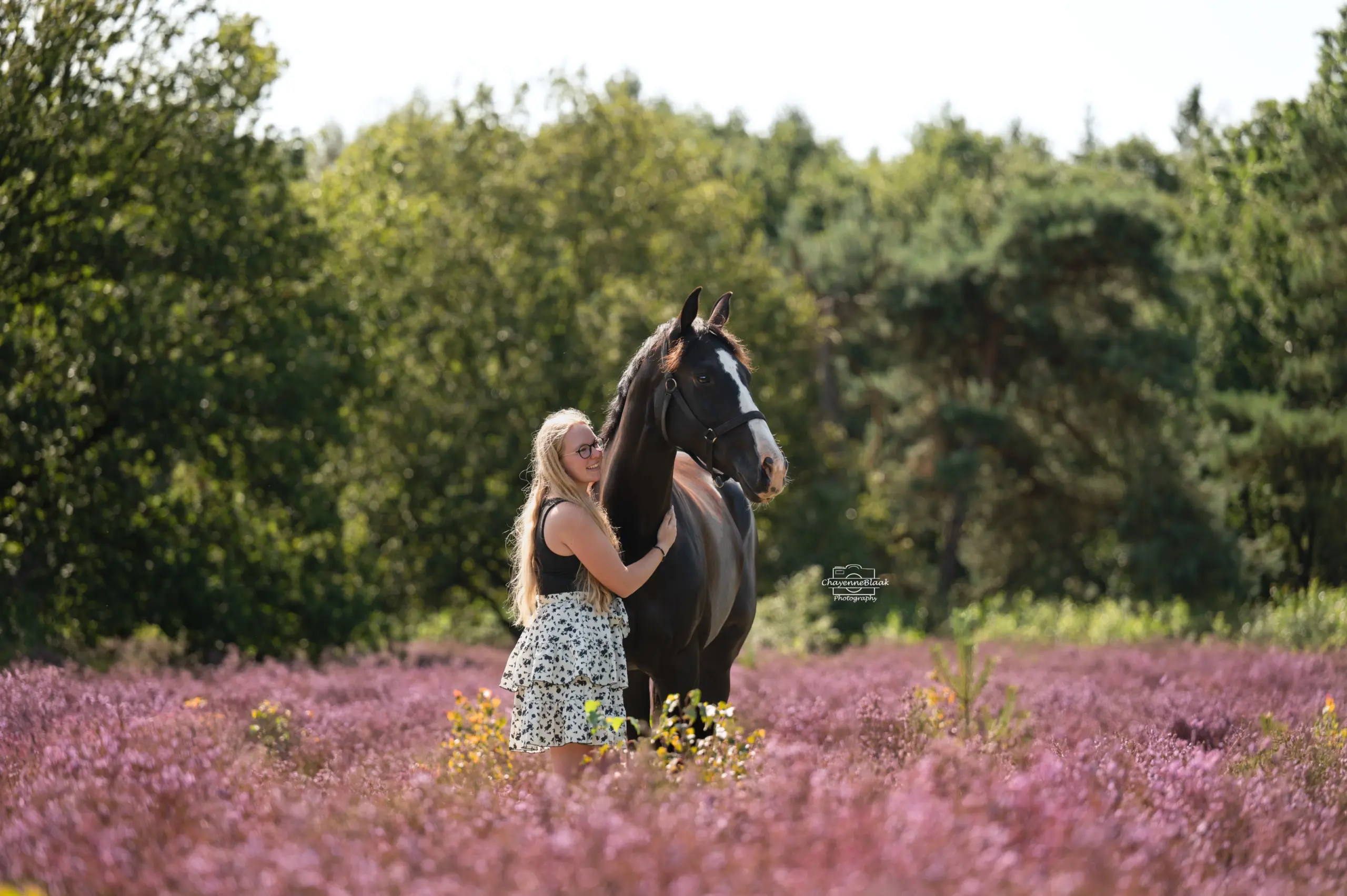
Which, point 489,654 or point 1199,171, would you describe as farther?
point 1199,171

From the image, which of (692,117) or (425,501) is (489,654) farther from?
(692,117)

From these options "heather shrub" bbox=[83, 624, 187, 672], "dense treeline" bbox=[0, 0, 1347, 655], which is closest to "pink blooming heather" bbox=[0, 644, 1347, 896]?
"heather shrub" bbox=[83, 624, 187, 672]

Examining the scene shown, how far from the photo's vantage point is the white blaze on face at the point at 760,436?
18.2 ft

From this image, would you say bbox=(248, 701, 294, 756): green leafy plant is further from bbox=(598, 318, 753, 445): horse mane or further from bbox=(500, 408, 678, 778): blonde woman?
bbox=(598, 318, 753, 445): horse mane

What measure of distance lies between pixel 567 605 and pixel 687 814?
6.69ft

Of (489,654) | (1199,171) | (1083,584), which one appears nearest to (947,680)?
(489,654)

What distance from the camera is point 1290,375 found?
29.4 metres

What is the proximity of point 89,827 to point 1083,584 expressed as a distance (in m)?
35.3

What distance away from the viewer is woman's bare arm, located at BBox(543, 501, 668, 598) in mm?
5328

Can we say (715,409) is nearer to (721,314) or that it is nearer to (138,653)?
(721,314)

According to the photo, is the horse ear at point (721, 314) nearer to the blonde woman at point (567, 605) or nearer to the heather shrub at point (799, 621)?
the blonde woman at point (567, 605)

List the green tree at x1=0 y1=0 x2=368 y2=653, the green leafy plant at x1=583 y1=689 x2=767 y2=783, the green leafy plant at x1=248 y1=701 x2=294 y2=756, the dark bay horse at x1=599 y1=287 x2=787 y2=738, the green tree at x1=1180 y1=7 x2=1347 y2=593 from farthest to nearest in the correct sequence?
the green tree at x1=1180 y1=7 x2=1347 y2=593, the green tree at x1=0 y1=0 x2=368 y2=653, the green leafy plant at x1=248 y1=701 x2=294 y2=756, the dark bay horse at x1=599 y1=287 x2=787 y2=738, the green leafy plant at x1=583 y1=689 x2=767 y2=783

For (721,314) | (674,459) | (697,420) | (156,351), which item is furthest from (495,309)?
(697,420)

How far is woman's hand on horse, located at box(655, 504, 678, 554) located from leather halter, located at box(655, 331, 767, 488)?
0.27 meters
